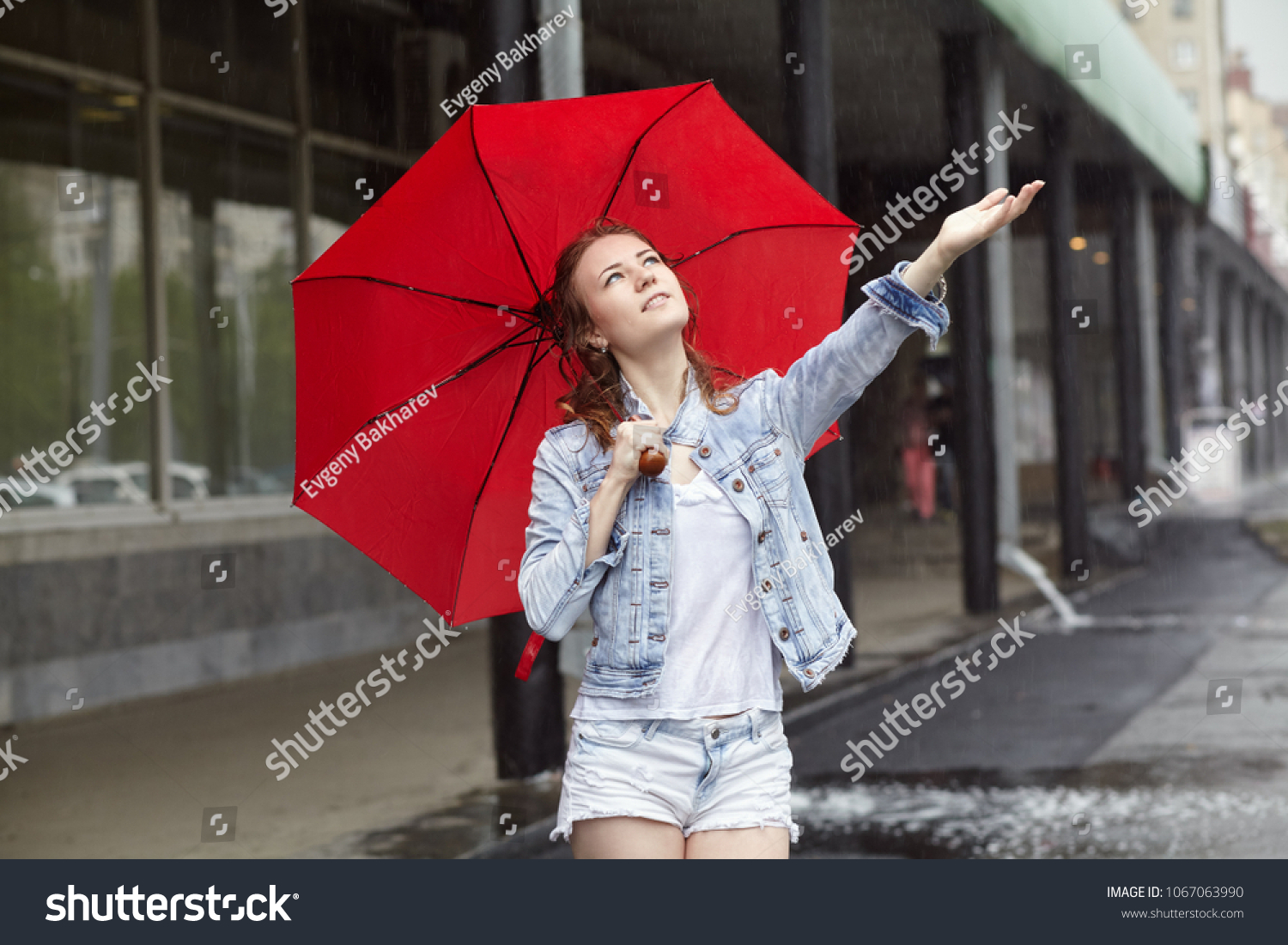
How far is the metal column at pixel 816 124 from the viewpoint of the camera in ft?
29.3

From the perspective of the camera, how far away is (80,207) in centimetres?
927

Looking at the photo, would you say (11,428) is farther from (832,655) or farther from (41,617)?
(832,655)

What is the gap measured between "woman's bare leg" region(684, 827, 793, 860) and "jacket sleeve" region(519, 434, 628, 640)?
46 centimetres

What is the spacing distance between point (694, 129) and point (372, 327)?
857mm

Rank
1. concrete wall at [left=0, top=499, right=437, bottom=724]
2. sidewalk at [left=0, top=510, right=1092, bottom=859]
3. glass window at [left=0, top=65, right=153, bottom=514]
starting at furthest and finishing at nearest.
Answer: glass window at [left=0, top=65, right=153, bottom=514]
concrete wall at [left=0, top=499, right=437, bottom=724]
sidewalk at [left=0, top=510, right=1092, bottom=859]

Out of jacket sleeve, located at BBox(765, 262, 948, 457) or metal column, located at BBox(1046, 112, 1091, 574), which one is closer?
jacket sleeve, located at BBox(765, 262, 948, 457)

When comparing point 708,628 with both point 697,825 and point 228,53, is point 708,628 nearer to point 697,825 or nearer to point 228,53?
point 697,825

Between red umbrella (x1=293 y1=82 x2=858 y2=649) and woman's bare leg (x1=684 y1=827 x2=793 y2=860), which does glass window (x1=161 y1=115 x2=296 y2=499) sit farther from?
woman's bare leg (x1=684 y1=827 x2=793 y2=860)

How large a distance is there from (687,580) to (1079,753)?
548cm

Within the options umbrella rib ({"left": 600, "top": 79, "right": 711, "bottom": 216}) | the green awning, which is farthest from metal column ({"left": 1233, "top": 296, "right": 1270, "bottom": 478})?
umbrella rib ({"left": 600, "top": 79, "right": 711, "bottom": 216})

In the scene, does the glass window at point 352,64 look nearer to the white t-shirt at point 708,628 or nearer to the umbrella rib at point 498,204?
the umbrella rib at point 498,204

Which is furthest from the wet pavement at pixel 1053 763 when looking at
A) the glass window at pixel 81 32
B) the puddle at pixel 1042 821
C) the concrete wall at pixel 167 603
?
the glass window at pixel 81 32

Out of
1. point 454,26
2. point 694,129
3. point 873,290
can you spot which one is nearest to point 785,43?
point 454,26

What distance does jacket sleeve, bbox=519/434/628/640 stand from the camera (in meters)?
2.46
